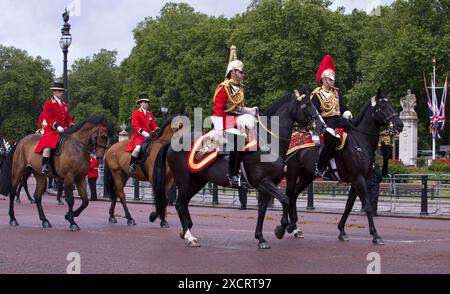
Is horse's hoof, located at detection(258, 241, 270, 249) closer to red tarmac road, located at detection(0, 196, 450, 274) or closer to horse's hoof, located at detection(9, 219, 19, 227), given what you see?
red tarmac road, located at detection(0, 196, 450, 274)

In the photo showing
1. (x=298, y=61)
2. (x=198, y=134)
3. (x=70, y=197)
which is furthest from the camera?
(x=298, y=61)

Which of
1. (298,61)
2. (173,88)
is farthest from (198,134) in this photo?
(173,88)

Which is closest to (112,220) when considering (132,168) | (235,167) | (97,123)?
(132,168)

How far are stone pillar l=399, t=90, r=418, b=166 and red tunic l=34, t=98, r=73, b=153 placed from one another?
36.5m

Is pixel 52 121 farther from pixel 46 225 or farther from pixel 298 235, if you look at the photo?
pixel 298 235

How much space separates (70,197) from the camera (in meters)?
15.8

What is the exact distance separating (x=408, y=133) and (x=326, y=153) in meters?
38.2

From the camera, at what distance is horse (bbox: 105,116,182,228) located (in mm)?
16922

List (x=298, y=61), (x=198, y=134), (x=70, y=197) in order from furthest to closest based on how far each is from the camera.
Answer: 1. (x=298, y=61)
2. (x=70, y=197)
3. (x=198, y=134)

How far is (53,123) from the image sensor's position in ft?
53.7

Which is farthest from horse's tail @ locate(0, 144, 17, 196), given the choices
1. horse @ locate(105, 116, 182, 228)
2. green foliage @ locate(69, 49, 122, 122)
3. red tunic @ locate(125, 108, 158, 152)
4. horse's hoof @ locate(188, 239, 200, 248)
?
green foliage @ locate(69, 49, 122, 122)

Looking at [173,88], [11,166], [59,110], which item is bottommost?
[11,166]
